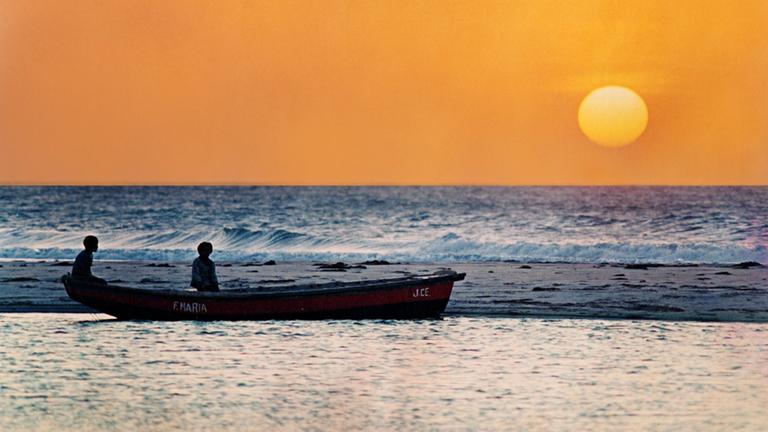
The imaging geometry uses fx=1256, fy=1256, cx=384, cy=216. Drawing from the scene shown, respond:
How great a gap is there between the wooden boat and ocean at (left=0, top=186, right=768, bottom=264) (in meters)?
23.3

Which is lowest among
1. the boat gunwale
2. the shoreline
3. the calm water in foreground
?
the calm water in foreground

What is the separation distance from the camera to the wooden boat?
76.5ft

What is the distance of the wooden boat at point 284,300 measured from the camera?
23.3m

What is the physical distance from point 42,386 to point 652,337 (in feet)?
34.4

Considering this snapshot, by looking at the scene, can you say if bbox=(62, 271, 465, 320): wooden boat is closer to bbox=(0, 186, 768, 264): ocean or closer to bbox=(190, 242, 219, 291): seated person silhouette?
bbox=(190, 242, 219, 291): seated person silhouette

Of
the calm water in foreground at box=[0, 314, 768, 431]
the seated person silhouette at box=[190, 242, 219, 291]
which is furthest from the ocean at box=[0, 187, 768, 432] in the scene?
the seated person silhouette at box=[190, 242, 219, 291]

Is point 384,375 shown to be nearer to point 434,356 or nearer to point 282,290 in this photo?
point 434,356

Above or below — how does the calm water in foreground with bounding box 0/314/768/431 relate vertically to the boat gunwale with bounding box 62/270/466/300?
below

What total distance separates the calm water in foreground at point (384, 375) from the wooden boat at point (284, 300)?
307mm

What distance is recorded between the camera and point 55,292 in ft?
99.8

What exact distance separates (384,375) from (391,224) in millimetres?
55028

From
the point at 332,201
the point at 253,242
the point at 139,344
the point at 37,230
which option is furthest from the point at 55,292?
the point at 332,201

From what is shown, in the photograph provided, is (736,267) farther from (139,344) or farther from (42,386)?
(42,386)

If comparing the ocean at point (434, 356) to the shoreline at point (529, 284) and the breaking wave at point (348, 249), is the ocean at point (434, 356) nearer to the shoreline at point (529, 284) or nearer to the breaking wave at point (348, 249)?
the shoreline at point (529, 284)
